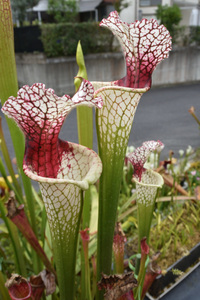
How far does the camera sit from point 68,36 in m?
5.39

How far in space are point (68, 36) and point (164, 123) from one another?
3063 mm

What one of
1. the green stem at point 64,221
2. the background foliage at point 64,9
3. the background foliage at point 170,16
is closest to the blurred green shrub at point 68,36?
the background foliage at point 64,9

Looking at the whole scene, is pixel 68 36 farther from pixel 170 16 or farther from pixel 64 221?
pixel 64 221

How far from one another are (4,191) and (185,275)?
0.84m

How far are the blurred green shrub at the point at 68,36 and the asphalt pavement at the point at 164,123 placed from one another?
1.81 m

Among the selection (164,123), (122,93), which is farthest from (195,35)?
(122,93)

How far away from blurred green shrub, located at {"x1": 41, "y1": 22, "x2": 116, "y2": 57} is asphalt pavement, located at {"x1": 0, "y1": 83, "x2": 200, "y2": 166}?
1811 mm

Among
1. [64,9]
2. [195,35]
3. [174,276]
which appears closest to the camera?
[174,276]

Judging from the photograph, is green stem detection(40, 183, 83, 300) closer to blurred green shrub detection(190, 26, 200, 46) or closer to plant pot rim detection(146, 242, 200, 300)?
plant pot rim detection(146, 242, 200, 300)

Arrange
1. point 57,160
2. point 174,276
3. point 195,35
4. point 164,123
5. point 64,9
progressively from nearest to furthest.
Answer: point 57,160 < point 174,276 < point 164,123 < point 64,9 < point 195,35

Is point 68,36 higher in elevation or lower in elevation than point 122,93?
higher

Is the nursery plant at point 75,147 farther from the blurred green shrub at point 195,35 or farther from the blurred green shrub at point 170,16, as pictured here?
the blurred green shrub at point 195,35

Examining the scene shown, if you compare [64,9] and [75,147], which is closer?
[75,147]

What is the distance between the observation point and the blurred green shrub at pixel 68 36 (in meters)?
5.29
